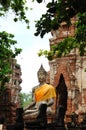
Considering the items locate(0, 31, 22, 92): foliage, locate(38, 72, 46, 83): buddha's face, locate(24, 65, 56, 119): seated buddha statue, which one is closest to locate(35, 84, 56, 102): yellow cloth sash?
locate(24, 65, 56, 119): seated buddha statue

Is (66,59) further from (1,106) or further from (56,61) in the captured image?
(1,106)


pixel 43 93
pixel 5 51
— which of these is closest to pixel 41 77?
pixel 43 93

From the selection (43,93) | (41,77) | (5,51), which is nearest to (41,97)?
(43,93)

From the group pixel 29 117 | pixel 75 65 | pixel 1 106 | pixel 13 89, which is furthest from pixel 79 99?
pixel 13 89

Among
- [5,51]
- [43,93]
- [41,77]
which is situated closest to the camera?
[43,93]

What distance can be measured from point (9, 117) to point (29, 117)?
2837 cm

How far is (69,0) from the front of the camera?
14.3ft

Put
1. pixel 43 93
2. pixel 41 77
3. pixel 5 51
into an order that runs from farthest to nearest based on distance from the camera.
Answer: pixel 5 51
pixel 41 77
pixel 43 93

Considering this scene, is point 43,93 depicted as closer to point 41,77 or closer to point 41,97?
point 41,97

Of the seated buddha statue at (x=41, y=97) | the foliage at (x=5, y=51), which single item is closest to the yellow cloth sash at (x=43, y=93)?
the seated buddha statue at (x=41, y=97)

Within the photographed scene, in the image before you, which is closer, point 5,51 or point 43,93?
point 43,93

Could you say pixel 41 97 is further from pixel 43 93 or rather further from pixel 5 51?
pixel 5 51

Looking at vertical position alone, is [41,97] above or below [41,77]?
below

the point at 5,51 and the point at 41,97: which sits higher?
the point at 5,51
